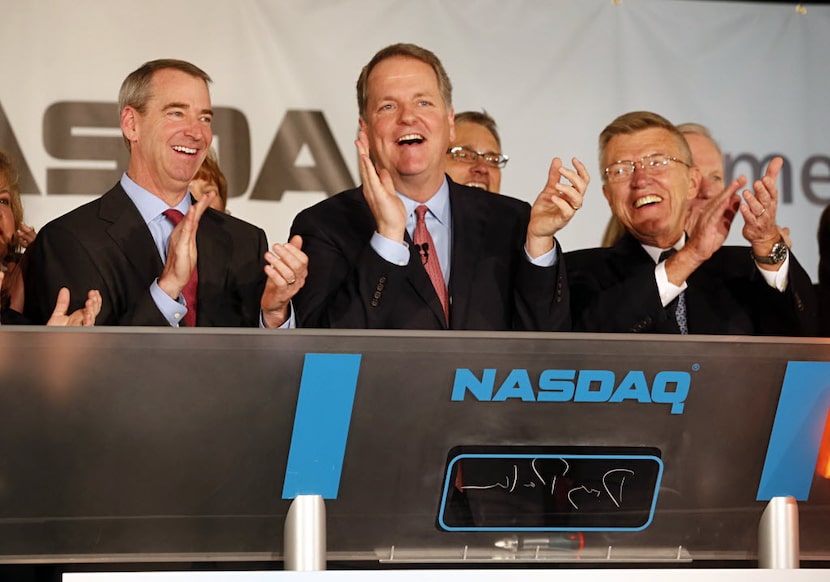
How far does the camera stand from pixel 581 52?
404 cm

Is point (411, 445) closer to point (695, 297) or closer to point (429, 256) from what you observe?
point (429, 256)

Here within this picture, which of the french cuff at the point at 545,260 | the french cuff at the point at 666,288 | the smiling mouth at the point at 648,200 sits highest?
the smiling mouth at the point at 648,200

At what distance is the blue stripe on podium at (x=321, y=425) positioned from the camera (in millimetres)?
1280

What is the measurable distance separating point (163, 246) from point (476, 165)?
1.24 metres

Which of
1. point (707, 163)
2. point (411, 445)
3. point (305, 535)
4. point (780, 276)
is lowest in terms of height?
point (305, 535)

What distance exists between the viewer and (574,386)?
1.33m

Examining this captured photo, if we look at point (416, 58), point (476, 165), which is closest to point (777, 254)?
point (416, 58)

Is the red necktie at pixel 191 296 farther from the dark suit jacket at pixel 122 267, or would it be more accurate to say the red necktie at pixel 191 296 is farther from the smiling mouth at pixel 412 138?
the smiling mouth at pixel 412 138

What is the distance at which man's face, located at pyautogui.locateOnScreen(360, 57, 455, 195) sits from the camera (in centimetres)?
249

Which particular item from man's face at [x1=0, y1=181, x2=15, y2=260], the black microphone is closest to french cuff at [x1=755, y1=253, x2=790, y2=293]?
the black microphone

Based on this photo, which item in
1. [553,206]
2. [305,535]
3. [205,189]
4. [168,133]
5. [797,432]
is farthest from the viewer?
[205,189]

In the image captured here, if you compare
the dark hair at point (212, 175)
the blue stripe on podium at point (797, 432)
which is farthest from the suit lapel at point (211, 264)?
the blue stripe on podium at point (797, 432)

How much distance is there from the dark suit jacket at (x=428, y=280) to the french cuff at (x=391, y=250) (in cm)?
1

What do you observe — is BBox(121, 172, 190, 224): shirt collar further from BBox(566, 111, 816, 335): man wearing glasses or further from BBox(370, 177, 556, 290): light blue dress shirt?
BBox(566, 111, 816, 335): man wearing glasses
